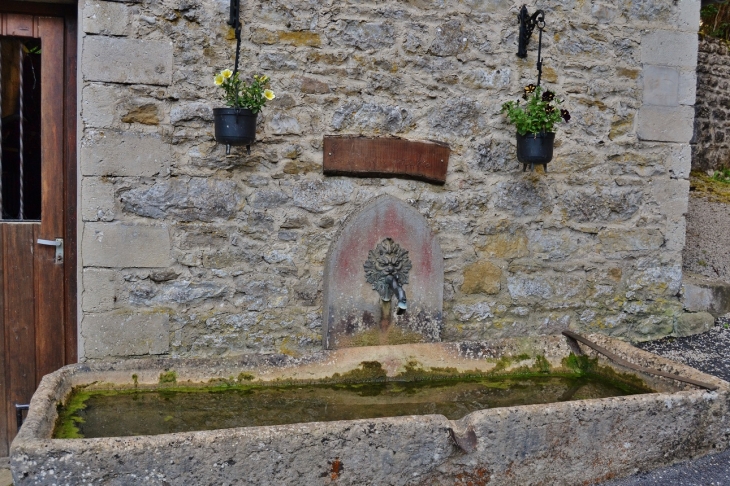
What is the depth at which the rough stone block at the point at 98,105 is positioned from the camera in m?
3.12

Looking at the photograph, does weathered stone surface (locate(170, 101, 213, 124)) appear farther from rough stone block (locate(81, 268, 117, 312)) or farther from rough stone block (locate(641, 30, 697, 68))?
rough stone block (locate(641, 30, 697, 68))

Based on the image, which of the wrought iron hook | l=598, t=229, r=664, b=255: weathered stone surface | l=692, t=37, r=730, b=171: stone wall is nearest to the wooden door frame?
the wrought iron hook

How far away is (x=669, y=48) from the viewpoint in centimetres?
401

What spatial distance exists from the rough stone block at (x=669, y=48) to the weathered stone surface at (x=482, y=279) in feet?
5.06

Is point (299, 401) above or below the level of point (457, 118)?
below

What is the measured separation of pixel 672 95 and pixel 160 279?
312 cm

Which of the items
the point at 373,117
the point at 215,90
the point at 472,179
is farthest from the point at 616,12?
the point at 215,90

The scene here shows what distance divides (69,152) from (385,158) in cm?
160

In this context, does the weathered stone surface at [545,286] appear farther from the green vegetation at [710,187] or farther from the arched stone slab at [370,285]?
the green vegetation at [710,187]

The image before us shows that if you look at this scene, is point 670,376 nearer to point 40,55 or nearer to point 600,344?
point 600,344

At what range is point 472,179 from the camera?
373cm

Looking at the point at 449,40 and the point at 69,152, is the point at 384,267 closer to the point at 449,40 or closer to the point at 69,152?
the point at 449,40

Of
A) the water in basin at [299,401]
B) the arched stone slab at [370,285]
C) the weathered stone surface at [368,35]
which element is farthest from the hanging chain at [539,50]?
the water in basin at [299,401]

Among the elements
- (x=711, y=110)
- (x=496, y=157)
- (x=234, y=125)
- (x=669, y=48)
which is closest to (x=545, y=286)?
(x=496, y=157)
